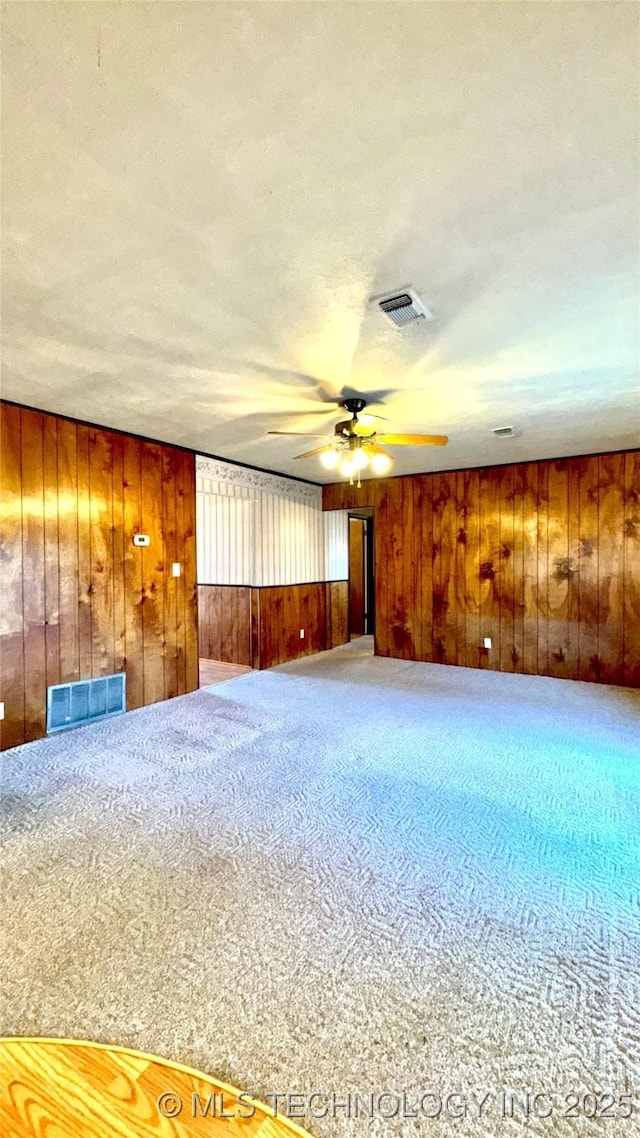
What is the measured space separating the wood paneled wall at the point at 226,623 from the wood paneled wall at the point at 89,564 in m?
1.15

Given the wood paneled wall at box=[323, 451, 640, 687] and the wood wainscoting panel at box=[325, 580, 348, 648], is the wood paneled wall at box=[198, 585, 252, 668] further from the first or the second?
the wood paneled wall at box=[323, 451, 640, 687]

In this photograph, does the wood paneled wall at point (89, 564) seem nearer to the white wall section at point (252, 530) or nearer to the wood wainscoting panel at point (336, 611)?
the white wall section at point (252, 530)

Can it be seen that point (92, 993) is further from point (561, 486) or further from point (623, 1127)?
point (561, 486)

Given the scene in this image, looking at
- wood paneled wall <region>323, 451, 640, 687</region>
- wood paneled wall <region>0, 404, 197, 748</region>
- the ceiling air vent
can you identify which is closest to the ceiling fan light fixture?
the ceiling air vent

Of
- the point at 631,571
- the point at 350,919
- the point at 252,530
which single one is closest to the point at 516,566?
the point at 631,571

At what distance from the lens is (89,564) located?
394 centimetres

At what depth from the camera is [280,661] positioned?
6.15m

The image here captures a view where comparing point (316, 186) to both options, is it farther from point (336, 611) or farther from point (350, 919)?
point (336, 611)

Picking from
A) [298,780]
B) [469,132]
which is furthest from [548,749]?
[469,132]

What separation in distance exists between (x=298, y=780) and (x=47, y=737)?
2.15m

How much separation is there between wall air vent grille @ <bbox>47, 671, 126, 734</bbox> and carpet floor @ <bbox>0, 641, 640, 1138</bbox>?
35 centimetres

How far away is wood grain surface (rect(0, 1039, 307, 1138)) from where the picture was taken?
110 cm

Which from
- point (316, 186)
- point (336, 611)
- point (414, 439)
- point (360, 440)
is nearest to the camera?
point (316, 186)

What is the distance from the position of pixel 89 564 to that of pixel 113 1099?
343cm
